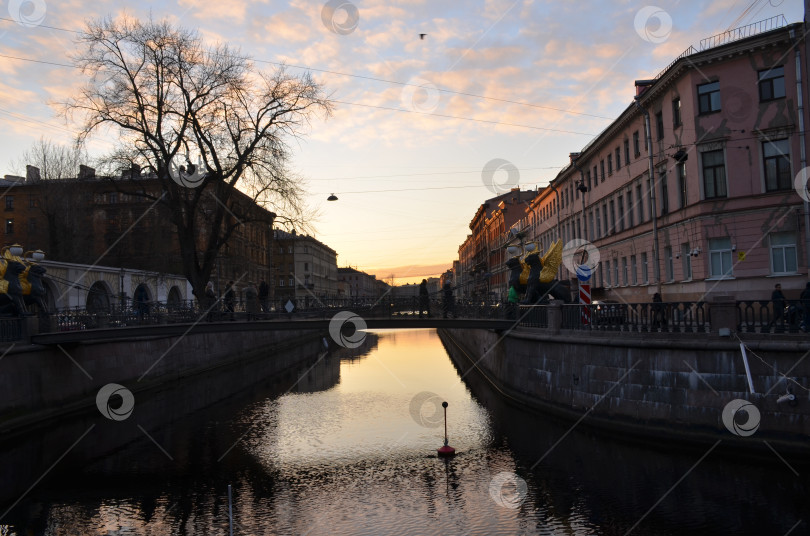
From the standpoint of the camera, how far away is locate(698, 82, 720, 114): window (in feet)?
94.9

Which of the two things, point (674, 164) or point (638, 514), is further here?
point (674, 164)

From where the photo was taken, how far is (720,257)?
28.6 meters

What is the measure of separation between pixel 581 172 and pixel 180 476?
132 ft

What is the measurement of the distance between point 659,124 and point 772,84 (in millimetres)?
6120

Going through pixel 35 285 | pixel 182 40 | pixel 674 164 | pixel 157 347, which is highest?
pixel 182 40

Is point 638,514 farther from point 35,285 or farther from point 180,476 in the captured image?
point 35,285

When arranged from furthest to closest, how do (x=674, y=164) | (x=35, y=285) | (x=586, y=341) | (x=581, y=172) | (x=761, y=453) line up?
(x=581, y=172) < (x=674, y=164) < (x=35, y=285) < (x=586, y=341) < (x=761, y=453)

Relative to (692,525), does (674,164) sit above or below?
above

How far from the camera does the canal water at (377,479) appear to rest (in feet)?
42.7

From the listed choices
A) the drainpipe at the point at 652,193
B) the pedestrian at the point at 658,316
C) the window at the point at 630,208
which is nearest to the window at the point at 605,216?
the window at the point at 630,208

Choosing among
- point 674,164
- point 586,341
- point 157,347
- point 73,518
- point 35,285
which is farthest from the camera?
point 157,347

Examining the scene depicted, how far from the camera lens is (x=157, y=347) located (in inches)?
1383

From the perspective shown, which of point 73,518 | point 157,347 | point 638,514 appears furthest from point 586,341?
point 157,347

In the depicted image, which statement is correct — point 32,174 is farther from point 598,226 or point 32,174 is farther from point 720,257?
point 720,257
